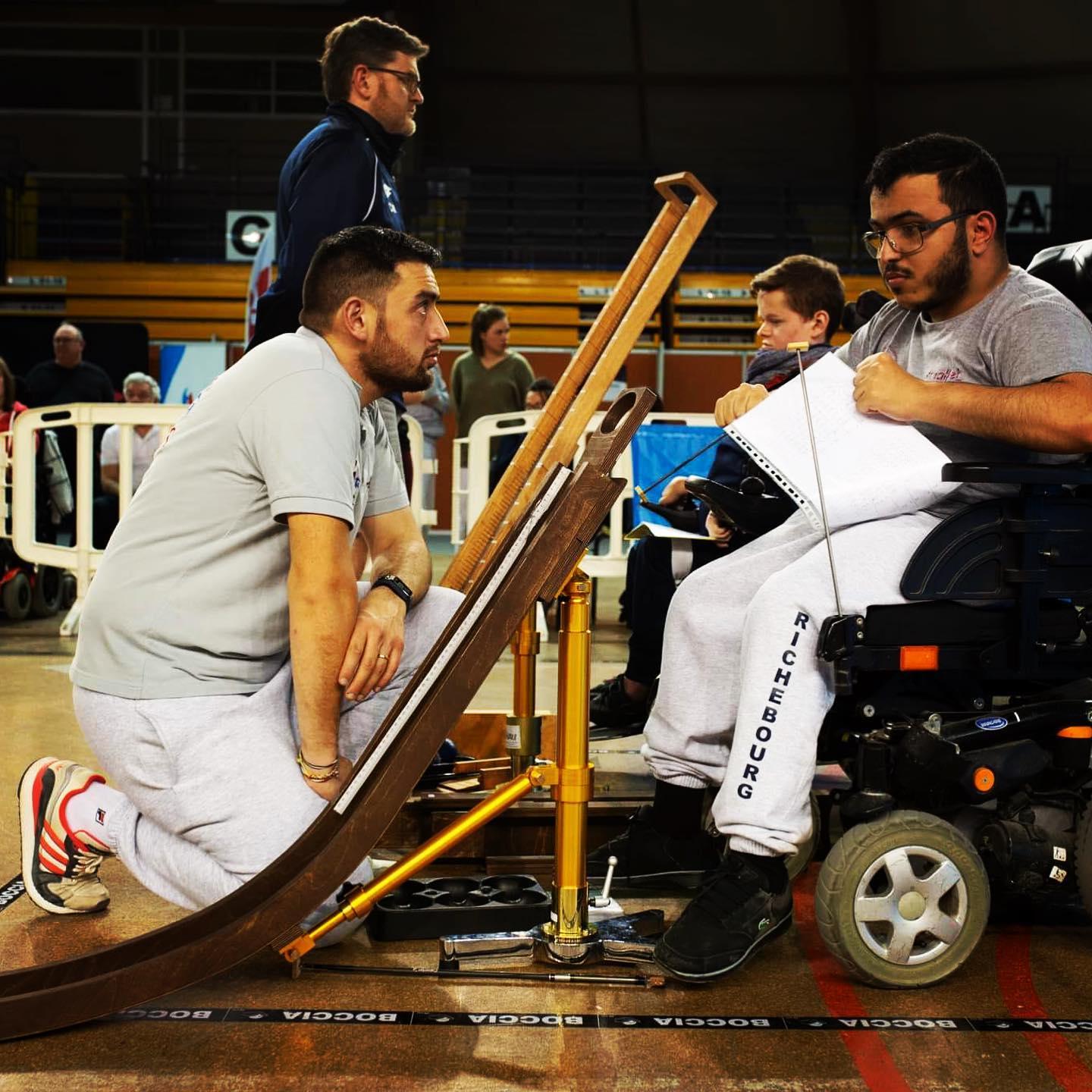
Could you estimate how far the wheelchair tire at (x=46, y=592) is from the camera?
21.8 ft

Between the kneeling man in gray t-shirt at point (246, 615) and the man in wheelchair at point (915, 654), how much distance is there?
610 mm

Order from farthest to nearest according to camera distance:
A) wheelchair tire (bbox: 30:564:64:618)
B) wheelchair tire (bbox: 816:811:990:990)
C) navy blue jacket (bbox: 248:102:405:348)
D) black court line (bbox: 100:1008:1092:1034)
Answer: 1. wheelchair tire (bbox: 30:564:64:618)
2. navy blue jacket (bbox: 248:102:405:348)
3. wheelchair tire (bbox: 816:811:990:990)
4. black court line (bbox: 100:1008:1092:1034)

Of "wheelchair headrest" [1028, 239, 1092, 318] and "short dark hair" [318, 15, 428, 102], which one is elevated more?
"short dark hair" [318, 15, 428, 102]

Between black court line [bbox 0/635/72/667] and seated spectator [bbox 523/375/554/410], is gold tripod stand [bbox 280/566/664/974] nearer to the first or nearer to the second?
black court line [bbox 0/635/72/667]

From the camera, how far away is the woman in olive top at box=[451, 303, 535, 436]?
26.5 ft

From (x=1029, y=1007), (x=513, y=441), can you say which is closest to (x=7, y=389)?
(x=513, y=441)

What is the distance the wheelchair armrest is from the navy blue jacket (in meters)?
1.54

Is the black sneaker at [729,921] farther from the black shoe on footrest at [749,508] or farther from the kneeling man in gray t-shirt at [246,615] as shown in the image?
the black shoe on footrest at [749,508]

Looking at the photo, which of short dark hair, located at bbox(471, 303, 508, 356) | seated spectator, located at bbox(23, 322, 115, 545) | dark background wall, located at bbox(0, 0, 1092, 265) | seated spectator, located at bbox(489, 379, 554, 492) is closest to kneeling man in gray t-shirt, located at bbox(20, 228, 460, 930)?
seated spectator, located at bbox(489, 379, 554, 492)

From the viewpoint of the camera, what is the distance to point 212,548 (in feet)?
7.03

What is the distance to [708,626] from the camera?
241 cm

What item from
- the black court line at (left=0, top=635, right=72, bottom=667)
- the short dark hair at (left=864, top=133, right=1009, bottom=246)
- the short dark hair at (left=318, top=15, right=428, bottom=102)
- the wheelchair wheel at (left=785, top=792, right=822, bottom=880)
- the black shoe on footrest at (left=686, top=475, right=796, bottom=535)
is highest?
the short dark hair at (left=318, top=15, right=428, bottom=102)

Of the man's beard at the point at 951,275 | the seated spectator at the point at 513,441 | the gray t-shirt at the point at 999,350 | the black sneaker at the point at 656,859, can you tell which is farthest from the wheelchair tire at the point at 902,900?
the seated spectator at the point at 513,441

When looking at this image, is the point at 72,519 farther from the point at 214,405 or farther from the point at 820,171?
the point at 820,171
